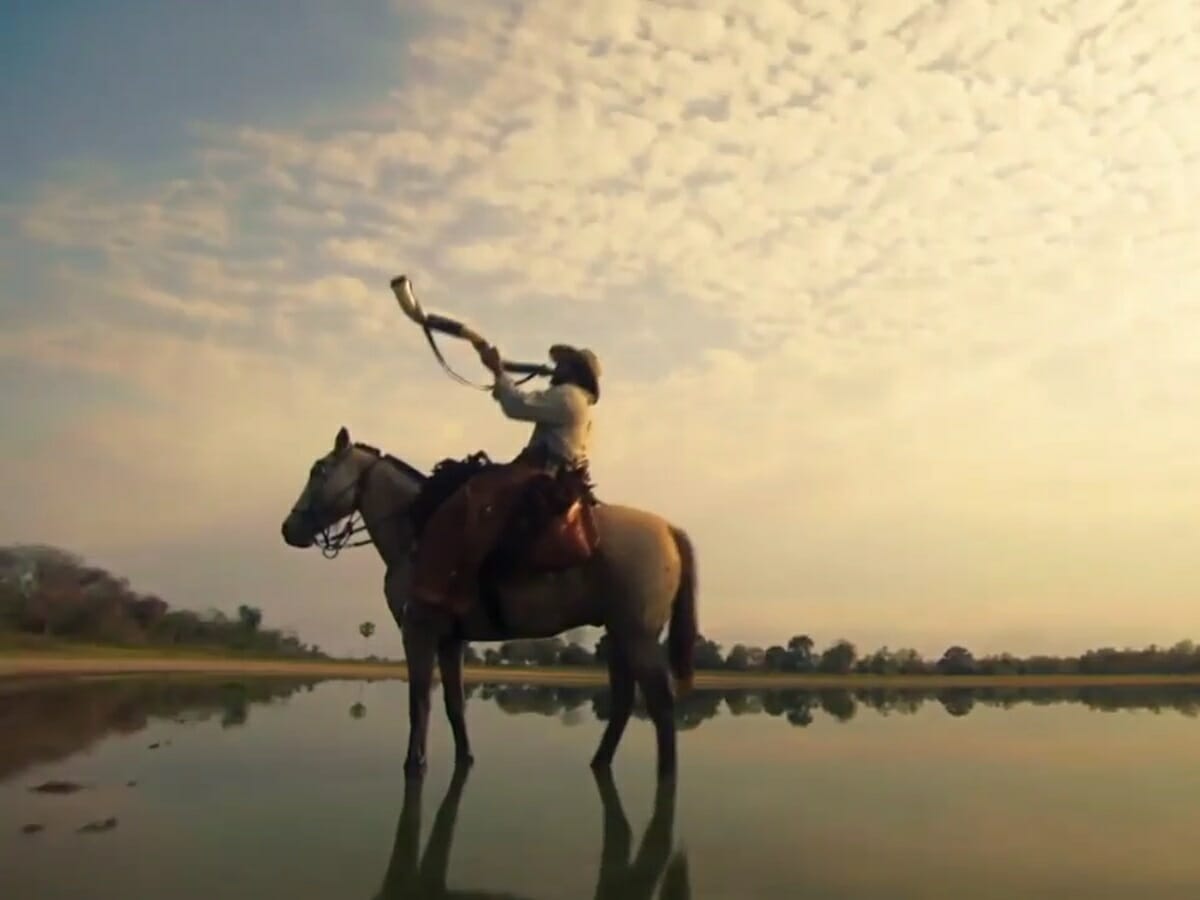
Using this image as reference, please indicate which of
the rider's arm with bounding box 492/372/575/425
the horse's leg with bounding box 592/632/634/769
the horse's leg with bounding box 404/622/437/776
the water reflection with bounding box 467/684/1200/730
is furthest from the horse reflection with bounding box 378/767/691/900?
the water reflection with bounding box 467/684/1200/730

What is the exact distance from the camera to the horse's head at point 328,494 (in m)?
8.41

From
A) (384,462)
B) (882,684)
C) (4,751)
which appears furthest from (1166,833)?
(882,684)

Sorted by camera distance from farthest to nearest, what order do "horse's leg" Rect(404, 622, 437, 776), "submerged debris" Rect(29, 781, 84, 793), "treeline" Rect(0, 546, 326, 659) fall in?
"treeline" Rect(0, 546, 326, 659) → "horse's leg" Rect(404, 622, 437, 776) → "submerged debris" Rect(29, 781, 84, 793)

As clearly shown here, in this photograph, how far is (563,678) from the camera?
25641mm

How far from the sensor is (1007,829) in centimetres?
586

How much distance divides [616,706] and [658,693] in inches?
35.2

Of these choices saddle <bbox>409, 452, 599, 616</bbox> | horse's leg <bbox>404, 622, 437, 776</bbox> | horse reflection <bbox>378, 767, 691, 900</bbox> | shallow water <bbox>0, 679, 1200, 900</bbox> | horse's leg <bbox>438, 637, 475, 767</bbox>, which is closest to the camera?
horse reflection <bbox>378, 767, 691, 900</bbox>

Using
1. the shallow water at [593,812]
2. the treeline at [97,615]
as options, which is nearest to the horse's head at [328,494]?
the shallow water at [593,812]

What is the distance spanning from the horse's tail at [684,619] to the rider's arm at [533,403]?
4.38 feet

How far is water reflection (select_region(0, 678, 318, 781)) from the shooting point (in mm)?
9008

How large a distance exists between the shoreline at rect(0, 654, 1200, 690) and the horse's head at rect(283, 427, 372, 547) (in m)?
13.2

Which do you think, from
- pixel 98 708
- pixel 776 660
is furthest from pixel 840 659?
pixel 98 708

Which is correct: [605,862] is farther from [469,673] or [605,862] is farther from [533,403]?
[469,673]

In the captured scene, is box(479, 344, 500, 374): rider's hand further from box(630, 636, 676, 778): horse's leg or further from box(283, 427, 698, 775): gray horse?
box(630, 636, 676, 778): horse's leg
